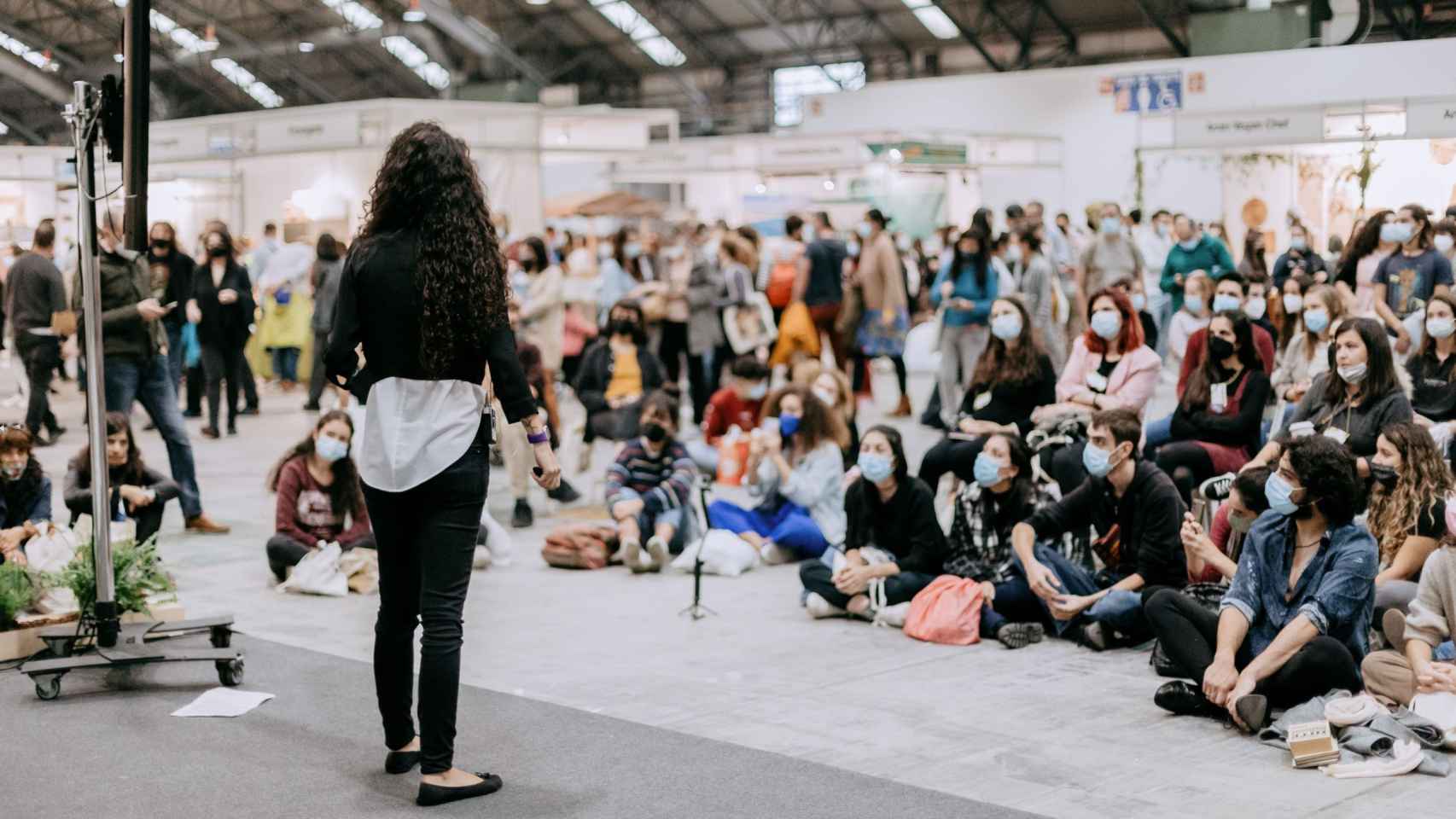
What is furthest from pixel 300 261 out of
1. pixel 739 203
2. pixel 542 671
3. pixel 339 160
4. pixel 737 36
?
pixel 737 36

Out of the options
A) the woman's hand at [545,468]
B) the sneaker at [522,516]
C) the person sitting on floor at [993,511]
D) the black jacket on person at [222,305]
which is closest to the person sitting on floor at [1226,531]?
the person sitting on floor at [993,511]

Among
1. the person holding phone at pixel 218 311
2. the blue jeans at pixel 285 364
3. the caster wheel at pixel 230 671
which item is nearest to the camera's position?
the caster wheel at pixel 230 671

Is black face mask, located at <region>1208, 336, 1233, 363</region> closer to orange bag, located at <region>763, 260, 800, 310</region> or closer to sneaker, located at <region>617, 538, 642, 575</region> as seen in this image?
sneaker, located at <region>617, 538, 642, 575</region>

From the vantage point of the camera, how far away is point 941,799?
161 inches

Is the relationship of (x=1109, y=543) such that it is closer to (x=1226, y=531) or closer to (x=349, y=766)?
(x=1226, y=531)

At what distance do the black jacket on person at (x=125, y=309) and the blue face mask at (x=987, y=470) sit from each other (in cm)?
411

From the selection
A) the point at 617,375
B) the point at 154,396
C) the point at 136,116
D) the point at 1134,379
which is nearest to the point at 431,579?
the point at 136,116

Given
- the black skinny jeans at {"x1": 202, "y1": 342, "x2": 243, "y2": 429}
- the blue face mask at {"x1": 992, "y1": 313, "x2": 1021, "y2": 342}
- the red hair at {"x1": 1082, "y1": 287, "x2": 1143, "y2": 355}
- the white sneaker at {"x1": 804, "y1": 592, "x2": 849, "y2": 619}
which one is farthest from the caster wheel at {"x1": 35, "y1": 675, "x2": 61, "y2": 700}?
the black skinny jeans at {"x1": 202, "y1": 342, "x2": 243, "y2": 429}

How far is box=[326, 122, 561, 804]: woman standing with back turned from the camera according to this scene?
3930mm

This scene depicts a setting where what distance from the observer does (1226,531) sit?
235 inches

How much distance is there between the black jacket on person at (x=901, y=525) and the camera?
6.50 meters

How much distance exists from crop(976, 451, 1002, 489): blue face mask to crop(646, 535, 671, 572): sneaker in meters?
1.62

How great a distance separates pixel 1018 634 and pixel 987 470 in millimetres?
736

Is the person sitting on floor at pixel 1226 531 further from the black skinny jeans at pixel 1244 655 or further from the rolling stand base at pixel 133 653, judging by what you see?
the rolling stand base at pixel 133 653
